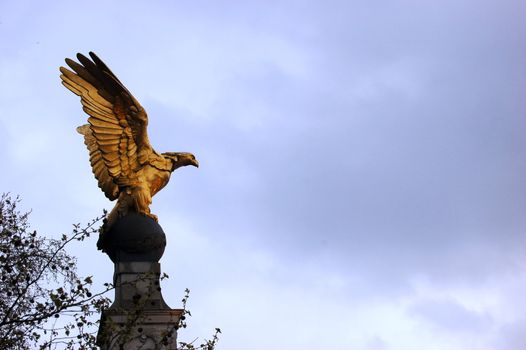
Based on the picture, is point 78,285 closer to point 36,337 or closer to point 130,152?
point 36,337

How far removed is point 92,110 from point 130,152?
1.13m

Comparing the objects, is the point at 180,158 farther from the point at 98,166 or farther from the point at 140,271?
the point at 140,271

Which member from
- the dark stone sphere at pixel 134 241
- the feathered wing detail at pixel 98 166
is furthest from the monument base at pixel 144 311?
the feathered wing detail at pixel 98 166

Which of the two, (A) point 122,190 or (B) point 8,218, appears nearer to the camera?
(B) point 8,218

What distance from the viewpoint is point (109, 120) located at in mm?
25297

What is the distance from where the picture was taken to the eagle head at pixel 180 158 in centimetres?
2567

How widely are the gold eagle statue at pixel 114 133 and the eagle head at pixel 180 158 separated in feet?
0.83

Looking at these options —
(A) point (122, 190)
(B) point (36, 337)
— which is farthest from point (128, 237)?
(B) point (36, 337)

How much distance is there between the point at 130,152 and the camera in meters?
25.2

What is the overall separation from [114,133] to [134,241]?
2387 mm

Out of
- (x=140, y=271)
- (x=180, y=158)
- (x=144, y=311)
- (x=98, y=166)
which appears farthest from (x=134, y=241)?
(x=180, y=158)

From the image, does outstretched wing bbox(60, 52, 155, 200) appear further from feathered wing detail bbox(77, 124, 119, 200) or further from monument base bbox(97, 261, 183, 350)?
monument base bbox(97, 261, 183, 350)

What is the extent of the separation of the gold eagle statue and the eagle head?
0.83 feet

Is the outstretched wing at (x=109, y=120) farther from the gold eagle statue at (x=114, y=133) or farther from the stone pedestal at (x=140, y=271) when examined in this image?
the stone pedestal at (x=140, y=271)
